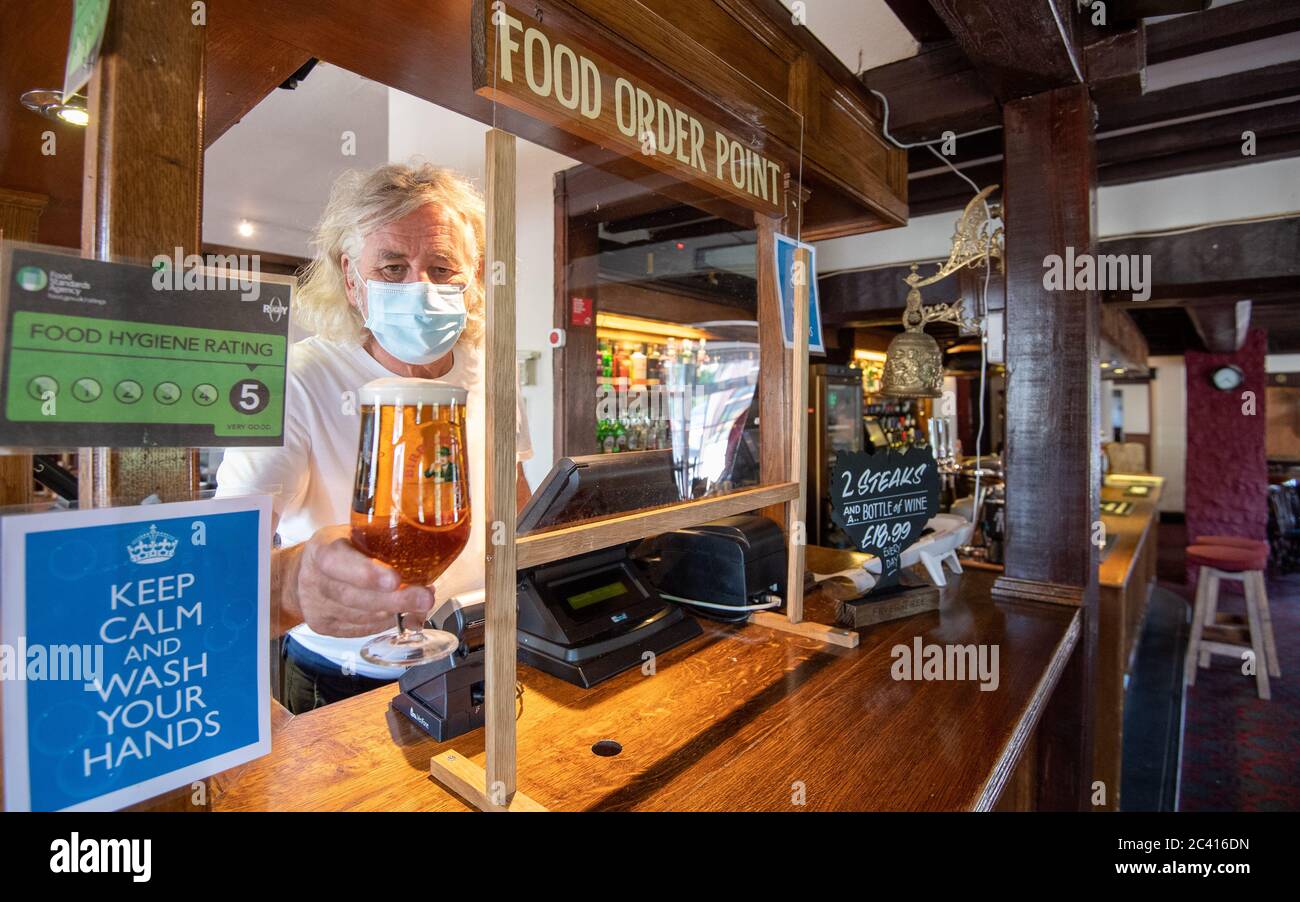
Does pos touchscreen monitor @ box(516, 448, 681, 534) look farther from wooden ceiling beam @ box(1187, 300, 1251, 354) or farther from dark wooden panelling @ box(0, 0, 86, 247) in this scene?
wooden ceiling beam @ box(1187, 300, 1251, 354)

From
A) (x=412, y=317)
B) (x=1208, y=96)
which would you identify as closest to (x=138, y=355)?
(x=412, y=317)

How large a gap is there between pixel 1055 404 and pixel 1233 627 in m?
4.97

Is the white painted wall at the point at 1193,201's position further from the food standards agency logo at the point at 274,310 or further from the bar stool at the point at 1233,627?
the food standards agency logo at the point at 274,310

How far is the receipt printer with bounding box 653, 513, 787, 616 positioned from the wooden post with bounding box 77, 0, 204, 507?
3.88 ft

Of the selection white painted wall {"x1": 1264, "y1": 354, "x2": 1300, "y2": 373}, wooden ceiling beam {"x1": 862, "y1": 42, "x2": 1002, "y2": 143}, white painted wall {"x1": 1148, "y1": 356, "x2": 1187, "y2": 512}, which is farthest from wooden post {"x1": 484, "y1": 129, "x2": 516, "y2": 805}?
white painted wall {"x1": 1264, "y1": 354, "x2": 1300, "y2": 373}

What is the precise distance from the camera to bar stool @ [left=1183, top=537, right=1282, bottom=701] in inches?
195

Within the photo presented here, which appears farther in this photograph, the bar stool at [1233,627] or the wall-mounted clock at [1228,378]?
the wall-mounted clock at [1228,378]

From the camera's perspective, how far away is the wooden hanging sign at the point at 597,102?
0.94 m

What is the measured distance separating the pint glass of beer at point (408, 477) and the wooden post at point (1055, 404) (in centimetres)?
196

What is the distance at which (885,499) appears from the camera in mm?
1754

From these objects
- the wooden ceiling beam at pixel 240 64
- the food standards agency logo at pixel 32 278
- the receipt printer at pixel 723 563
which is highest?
the wooden ceiling beam at pixel 240 64

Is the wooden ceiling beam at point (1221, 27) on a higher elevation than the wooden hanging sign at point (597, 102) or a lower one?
higher

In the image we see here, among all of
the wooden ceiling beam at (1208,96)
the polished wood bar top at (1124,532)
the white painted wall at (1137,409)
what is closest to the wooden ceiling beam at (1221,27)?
the wooden ceiling beam at (1208,96)
